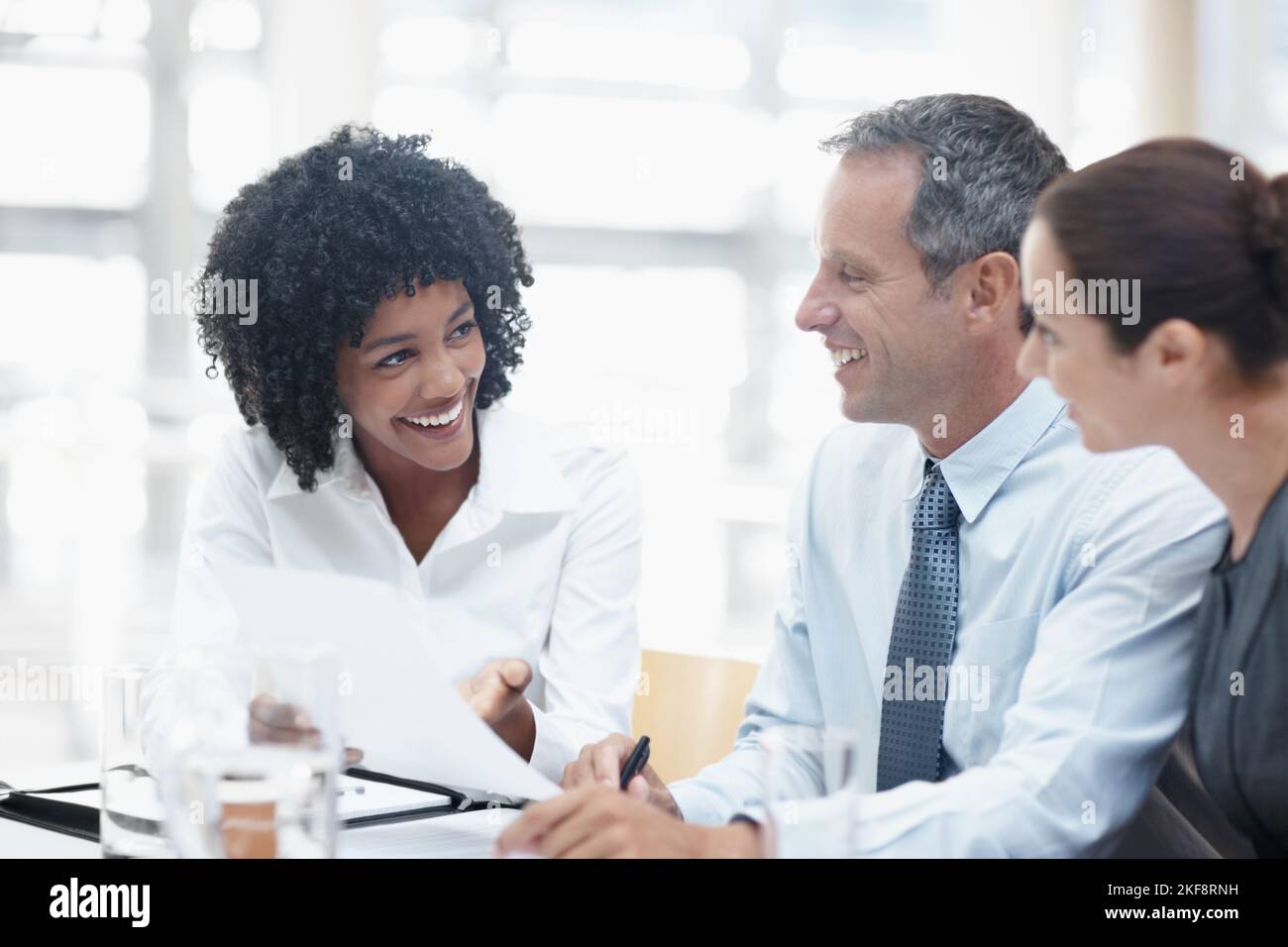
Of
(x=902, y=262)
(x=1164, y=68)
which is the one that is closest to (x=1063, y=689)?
(x=902, y=262)

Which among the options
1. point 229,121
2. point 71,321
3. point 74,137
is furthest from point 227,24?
point 71,321

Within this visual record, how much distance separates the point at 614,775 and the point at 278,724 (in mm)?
436

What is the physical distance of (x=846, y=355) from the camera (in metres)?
1.58

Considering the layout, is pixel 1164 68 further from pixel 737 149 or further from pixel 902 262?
A: pixel 902 262

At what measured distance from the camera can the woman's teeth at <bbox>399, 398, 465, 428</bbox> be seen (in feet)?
5.90

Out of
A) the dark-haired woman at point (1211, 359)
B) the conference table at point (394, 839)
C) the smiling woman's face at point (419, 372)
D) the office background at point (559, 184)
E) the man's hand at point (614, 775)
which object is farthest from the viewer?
the office background at point (559, 184)

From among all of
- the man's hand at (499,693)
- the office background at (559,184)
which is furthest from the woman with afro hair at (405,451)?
the office background at (559,184)

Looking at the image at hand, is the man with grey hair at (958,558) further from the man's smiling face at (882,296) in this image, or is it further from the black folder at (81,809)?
the black folder at (81,809)

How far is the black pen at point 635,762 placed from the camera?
135cm

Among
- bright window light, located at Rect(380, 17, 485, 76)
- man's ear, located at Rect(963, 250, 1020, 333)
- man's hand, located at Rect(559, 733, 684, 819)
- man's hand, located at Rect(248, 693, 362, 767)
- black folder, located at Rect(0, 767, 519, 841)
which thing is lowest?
black folder, located at Rect(0, 767, 519, 841)

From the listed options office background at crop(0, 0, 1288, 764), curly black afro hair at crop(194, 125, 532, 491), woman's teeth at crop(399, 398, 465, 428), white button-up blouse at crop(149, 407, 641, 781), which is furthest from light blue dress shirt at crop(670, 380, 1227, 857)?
office background at crop(0, 0, 1288, 764)

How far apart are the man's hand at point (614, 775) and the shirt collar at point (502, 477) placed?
519 millimetres

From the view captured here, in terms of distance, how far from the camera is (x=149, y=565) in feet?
14.8

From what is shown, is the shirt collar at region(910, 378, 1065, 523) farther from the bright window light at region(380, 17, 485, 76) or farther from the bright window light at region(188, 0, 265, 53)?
the bright window light at region(188, 0, 265, 53)
